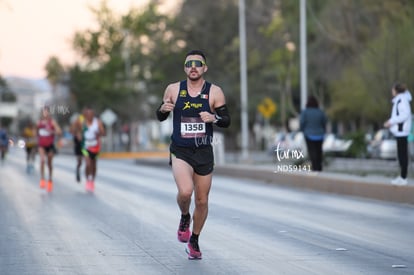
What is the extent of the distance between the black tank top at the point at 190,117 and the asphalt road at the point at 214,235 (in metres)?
1.13

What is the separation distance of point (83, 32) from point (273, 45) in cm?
1232

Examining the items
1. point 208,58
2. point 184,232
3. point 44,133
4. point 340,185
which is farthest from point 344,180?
point 208,58

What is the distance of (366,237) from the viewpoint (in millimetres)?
11961

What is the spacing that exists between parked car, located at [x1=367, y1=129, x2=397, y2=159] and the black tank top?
1023 inches

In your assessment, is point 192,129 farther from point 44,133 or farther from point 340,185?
point 44,133

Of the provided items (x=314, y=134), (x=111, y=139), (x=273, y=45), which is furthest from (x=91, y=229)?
(x=111, y=139)

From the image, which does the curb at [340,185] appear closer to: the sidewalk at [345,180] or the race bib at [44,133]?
the sidewalk at [345,180]

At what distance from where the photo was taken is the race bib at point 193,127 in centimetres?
991

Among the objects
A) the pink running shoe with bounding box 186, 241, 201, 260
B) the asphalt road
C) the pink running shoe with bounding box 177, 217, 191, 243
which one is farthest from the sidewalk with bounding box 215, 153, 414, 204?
the pink running shoe with bounding box 186, 241, 201, 260

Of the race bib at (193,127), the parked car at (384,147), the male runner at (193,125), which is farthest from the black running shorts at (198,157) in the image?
the parked car at (384,147)

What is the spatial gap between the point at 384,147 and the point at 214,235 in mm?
26879

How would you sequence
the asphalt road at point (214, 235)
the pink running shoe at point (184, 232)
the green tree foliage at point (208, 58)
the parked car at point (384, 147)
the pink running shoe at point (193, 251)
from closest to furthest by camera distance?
the asphalt road at point (214, 235) < the pink running shoe at point (193, 251) < the pink running shoe at point (184, 232) < the parked car at point (384, 147) < the green tree foliage at point (208, 58)

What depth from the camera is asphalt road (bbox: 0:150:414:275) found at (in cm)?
940

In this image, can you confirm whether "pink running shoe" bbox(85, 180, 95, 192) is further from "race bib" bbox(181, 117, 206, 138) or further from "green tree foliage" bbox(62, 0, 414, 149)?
"green tree foliage" bbox(62, 0, 414, 149)
